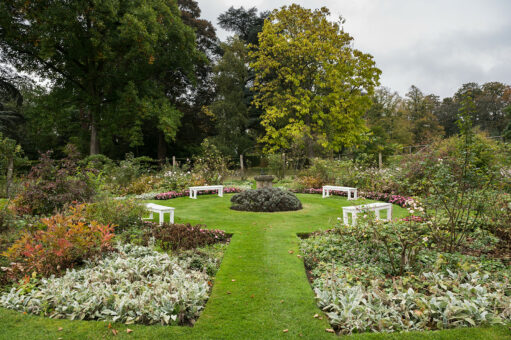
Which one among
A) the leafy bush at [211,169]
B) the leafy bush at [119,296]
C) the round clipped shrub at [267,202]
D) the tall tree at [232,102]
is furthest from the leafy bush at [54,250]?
the tall tree at [232,102]

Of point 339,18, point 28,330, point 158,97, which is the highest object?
point 339,18

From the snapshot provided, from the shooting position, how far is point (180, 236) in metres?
5.02

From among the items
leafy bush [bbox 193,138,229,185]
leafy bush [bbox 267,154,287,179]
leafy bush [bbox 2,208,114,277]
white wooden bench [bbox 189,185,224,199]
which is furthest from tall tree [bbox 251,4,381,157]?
leafy bush [bbox 2,208,114,277]

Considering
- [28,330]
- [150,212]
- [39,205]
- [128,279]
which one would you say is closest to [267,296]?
[128,279]

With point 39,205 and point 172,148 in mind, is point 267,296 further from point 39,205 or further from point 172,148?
point 172,148

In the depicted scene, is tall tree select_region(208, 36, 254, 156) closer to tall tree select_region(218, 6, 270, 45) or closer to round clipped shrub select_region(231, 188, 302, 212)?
tall tree select_region(218, 6, 270, 45)

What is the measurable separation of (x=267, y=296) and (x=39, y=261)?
276 cm

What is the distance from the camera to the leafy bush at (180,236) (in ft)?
15.6

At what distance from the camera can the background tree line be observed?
14620 mm

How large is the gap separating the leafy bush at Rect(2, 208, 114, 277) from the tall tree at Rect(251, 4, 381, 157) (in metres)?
15.5

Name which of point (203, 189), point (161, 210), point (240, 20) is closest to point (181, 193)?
point (203, 189)

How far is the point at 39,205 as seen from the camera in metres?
6.08

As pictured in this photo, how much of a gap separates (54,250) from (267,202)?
17.4 ft

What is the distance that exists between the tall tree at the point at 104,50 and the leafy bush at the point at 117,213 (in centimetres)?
1124
